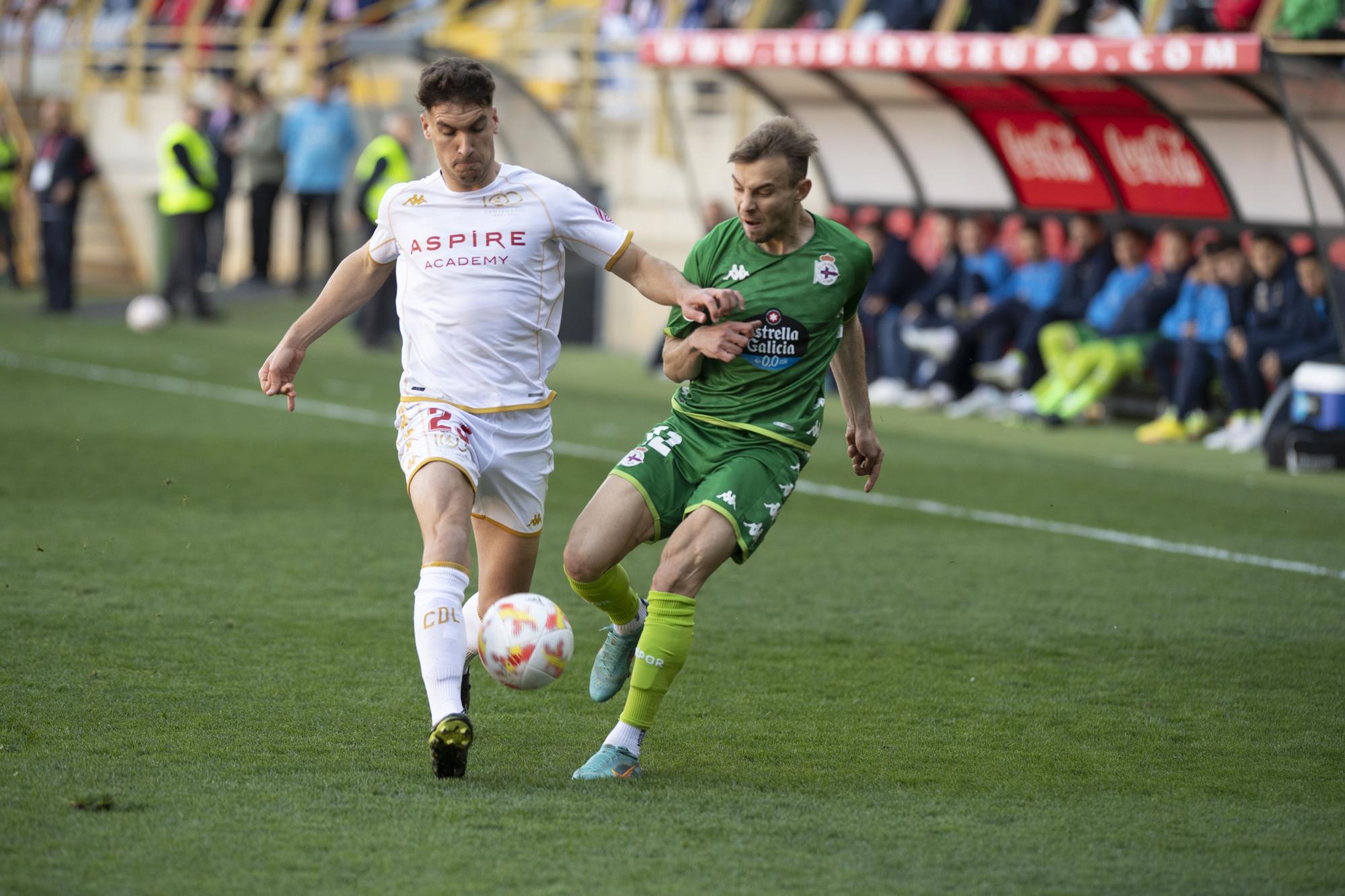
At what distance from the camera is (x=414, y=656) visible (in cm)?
626

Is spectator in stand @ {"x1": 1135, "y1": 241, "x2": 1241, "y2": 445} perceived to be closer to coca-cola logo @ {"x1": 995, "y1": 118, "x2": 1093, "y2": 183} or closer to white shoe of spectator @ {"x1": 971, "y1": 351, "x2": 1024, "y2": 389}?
white shoe of spectator @ {"x1": 971, "y1": 351, "x2": 1024, "y2": 389}

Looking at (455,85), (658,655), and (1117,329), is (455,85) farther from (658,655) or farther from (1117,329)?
(1117,329)

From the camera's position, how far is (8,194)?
23.1 meters

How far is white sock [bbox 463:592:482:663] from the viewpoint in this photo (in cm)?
514

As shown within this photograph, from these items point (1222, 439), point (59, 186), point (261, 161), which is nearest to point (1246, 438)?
point (1222, 439)

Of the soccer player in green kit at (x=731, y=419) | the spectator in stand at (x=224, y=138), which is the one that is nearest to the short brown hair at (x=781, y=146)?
the soccer player in green kit at (x=731, y=419)

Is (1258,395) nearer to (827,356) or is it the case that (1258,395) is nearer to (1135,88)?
(1135,88)

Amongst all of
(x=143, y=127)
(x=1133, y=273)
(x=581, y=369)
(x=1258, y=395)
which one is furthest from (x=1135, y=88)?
(x=143, y=127)

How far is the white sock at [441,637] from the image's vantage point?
461 centimetres

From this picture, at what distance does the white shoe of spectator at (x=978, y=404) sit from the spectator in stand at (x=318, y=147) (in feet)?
29.3

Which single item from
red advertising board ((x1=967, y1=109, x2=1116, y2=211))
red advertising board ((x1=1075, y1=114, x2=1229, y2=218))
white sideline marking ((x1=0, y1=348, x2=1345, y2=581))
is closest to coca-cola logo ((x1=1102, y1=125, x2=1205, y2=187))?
red advertising board ((x1=1075, y1=114, x2=1229, y2=218))

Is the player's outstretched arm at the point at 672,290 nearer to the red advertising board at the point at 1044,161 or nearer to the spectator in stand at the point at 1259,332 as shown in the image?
the spectator in stand at the point at 1259,332

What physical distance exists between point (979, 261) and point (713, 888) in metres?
12.0

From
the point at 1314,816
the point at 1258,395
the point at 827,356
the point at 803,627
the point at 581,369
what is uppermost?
the point at 827,356
